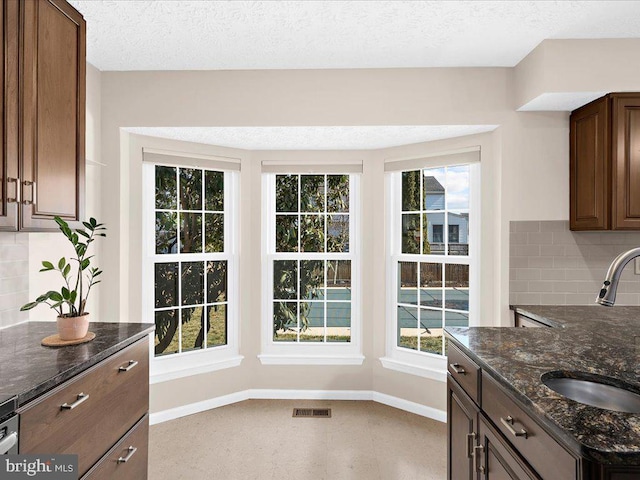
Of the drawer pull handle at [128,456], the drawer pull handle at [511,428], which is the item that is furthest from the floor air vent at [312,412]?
the drawer pull handle at [511,428]

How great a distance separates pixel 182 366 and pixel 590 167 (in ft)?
10.9

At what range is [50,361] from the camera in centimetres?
151

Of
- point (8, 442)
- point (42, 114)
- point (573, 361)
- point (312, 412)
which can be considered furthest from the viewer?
point (312, 412)

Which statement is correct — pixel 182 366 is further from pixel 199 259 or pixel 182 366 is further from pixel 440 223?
pixel 440 223

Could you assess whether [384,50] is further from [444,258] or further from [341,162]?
[444,258]

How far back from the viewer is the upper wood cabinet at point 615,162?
2488 mm

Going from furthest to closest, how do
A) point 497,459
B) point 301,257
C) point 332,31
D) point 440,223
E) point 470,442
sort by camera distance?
point 301,257 < point 440,223 < point 332,31 < point 470,442 < point 497,459

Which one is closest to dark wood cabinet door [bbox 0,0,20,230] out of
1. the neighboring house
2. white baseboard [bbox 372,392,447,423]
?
the neighboring house

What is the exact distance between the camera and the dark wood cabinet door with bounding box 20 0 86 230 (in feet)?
5.46

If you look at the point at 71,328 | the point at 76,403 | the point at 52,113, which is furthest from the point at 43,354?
the point at 52,113

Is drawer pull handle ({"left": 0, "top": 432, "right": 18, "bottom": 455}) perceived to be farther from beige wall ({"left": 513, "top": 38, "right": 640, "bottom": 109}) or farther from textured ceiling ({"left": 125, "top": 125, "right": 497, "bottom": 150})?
beige wall ({"left": 513, "top": 38, "right": 640, "bottom": 109})

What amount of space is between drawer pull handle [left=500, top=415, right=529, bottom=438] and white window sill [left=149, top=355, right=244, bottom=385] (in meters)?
2.53

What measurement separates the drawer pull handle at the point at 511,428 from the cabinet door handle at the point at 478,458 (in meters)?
0.26

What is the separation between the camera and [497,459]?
1409 mm
